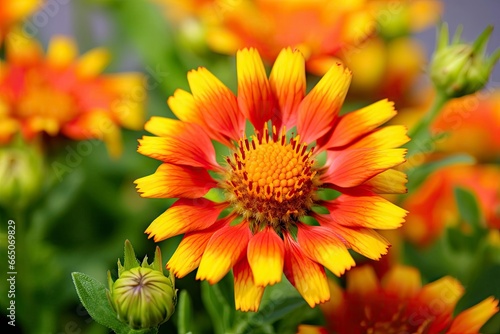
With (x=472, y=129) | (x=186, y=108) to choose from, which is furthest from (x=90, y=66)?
(x=472, y=129)

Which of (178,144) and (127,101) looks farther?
(127,101)

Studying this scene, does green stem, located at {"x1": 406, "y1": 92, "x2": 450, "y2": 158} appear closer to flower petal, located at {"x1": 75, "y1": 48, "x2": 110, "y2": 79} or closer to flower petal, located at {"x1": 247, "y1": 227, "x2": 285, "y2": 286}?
flower petal, located at {"x1": 247, "y1": 227, "x2": 285, "y2": 286}

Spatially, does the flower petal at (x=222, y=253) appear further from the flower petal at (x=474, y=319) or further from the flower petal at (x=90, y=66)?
the flower petal at (x=90, y=66)

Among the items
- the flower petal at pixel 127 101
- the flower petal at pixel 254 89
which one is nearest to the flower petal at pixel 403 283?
the flower petal at pixel 254 89

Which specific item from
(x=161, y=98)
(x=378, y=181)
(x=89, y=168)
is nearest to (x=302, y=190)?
(x=378, y=181)

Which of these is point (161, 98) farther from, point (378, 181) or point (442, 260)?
point (378, 181)

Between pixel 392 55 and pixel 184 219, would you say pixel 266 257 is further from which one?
pixel 392 55

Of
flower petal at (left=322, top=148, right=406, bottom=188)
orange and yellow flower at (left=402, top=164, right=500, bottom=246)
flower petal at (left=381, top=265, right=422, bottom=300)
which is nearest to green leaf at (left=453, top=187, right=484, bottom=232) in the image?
orange and yellow flower at (left=402, top=164, right=500, bottom=246)
